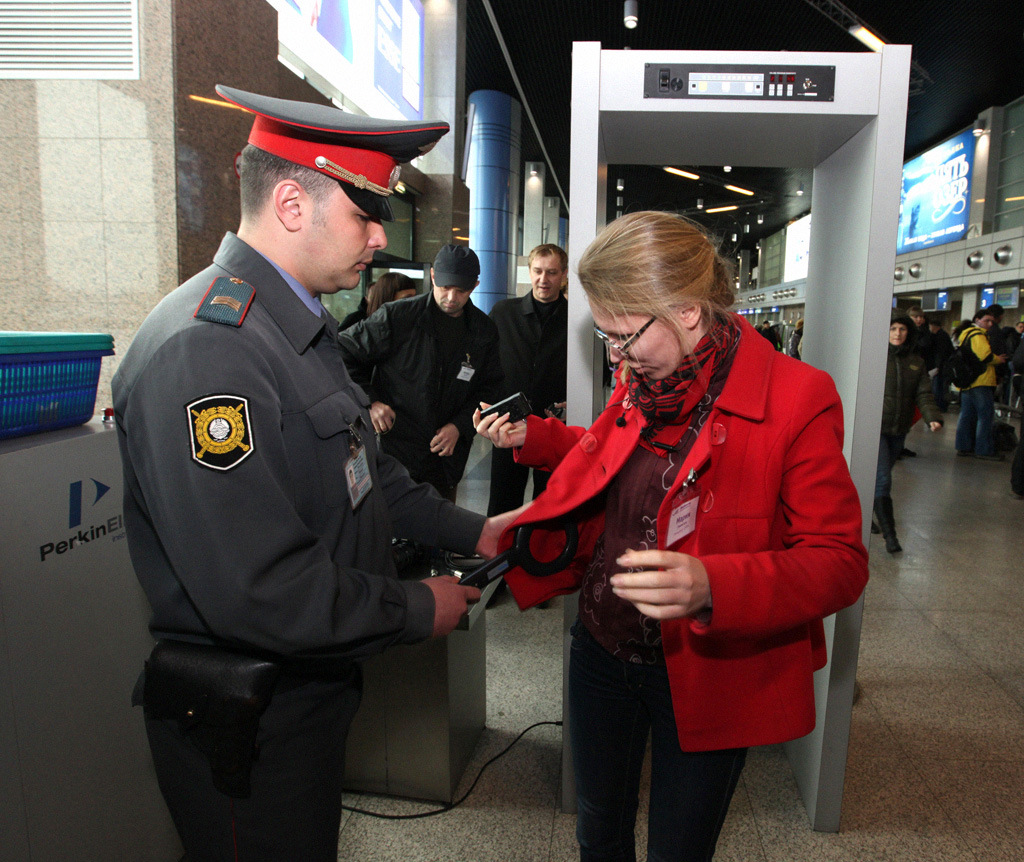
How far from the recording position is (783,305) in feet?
88.9

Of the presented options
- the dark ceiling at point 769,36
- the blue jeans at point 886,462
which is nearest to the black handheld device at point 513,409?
the blue jeans at point 886,462

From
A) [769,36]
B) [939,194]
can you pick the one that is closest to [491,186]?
[769,36]

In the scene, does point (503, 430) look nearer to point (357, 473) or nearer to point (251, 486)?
point (357, 473)

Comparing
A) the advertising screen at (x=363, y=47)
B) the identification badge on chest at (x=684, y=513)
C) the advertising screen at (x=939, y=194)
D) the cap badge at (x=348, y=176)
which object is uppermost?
the advertising screen at (x=939, y=194)

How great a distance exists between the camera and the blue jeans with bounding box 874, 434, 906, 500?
468cm

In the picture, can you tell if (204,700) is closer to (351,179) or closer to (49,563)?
(49,563)

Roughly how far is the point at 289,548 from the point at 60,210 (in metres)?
1.79

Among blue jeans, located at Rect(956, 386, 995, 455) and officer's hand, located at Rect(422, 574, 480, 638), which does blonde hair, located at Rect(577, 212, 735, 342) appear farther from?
blue jeans, located at Rect(956, 386, 995, 455)

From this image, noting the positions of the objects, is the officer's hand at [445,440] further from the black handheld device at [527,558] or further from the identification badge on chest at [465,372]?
the black handheld device at [527,558]

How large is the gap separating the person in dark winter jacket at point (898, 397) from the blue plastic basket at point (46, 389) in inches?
186

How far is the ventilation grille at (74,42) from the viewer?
2059mm

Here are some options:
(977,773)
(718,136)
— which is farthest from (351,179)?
(977,773)

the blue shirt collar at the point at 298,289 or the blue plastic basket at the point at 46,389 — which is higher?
the blue shirt collar at the point at 298,289

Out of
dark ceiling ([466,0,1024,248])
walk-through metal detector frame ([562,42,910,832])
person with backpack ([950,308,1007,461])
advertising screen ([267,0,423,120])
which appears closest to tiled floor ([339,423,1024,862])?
walk-through metal detector frame ([562,42,910,832])
